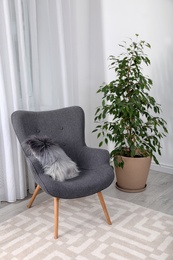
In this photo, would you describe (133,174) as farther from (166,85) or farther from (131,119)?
(166,85)

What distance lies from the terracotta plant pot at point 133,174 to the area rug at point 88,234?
239 millimetres

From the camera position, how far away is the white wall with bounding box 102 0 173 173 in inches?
115

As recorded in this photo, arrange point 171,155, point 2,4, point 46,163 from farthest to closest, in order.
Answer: point 171,155 → point 2,4 → point 46,163

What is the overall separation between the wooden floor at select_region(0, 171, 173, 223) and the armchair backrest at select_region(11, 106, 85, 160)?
0.58 metres

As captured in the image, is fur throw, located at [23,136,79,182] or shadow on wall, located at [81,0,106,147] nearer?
fur throw, located at [23,136,79,182]

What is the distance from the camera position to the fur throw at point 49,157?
2133mm

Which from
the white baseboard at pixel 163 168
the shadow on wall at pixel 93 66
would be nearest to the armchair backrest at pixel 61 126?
the shadow on wall at pixel 93 66

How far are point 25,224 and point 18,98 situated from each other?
1.03 meters

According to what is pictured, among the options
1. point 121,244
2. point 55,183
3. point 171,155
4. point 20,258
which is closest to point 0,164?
point 55,183

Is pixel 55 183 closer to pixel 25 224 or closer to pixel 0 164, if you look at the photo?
pixel 25 224

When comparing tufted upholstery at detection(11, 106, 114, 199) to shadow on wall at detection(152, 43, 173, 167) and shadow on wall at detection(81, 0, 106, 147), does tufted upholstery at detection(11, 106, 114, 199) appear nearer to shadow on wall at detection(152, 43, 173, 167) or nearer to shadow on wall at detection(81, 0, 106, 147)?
shadow on wall at detection(81, 0, 106, 147)

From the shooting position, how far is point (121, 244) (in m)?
1.97

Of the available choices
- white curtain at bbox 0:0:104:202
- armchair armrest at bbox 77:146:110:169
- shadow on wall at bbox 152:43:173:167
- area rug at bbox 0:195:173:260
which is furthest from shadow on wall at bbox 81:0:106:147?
area rug at bbox 0:195:173:260

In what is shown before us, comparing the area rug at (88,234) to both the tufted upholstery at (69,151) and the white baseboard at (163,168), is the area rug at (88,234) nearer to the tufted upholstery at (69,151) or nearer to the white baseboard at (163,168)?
the tufted upholstery at (69,151)
